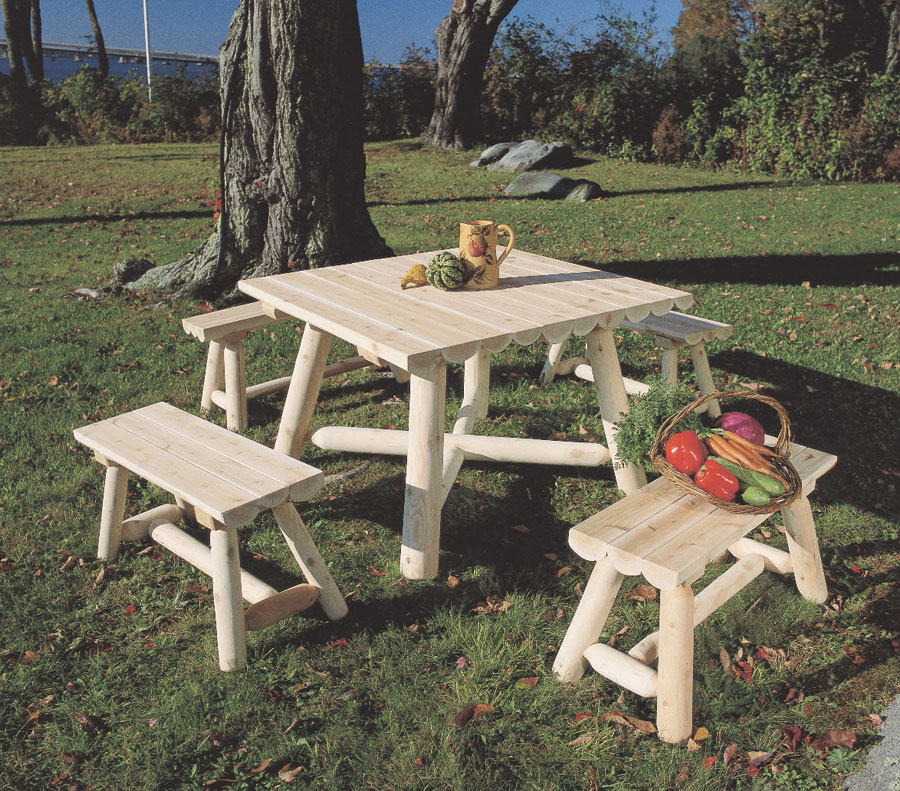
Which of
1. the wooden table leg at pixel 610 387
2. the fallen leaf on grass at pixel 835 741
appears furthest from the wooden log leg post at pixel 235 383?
the fallen leaf on grass at pixel 835 741

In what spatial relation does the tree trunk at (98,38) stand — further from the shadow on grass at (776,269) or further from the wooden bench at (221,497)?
the wooden bench at (221,497)

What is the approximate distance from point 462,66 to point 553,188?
5015 millimetres

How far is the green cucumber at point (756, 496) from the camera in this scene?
2682 millimetres

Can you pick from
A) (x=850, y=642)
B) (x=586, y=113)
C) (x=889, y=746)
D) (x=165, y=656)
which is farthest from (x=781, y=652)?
(x=586, y=113)

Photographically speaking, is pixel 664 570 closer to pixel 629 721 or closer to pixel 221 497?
pixel 629 721

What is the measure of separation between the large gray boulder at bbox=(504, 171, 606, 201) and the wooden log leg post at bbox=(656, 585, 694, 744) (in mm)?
10694

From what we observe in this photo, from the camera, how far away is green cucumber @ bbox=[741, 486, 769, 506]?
8.80 feet

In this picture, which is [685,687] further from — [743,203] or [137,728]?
[743,203]

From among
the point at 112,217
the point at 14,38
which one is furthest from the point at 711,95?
the point at 14,38

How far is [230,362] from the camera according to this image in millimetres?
4648

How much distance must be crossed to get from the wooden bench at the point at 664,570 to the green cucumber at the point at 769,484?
11cm

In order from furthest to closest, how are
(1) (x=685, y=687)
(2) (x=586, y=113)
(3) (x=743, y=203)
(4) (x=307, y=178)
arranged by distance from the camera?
1. (2) (x=586, y=113)
2. (3) (x=743, y=203)
3. (4) (x=307, y=178)
4. (1) (x=685, y=687)

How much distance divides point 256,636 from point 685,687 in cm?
154

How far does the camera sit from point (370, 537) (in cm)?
380
